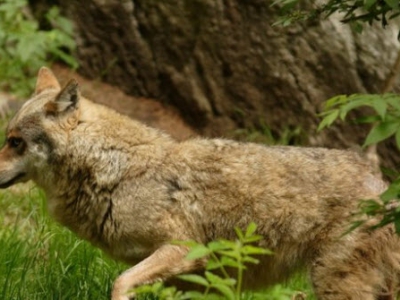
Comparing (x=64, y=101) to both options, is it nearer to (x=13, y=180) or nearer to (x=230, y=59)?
(x=13, y=180)

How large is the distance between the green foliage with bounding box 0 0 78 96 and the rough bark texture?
0.37 m

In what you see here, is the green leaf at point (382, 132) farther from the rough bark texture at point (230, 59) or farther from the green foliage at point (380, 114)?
the rough bark texture at point (230, 59)

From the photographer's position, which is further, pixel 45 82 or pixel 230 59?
pixel 230 59

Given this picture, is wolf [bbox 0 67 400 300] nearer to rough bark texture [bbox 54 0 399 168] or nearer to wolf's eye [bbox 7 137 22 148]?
wolf's eye [bbox 7 137 22 148]

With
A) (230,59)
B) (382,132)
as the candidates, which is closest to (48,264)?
(382,132)

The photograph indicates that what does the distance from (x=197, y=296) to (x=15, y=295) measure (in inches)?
98.1

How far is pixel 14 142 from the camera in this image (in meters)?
7.15

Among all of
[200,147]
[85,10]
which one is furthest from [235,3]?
[200,147]

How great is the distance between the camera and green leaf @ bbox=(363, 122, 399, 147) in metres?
4.49

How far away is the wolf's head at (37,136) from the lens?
7.11m

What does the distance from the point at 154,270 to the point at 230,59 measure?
5067 mm

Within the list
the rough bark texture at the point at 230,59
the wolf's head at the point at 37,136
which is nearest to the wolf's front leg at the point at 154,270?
the wolf's head at the point at 37,136

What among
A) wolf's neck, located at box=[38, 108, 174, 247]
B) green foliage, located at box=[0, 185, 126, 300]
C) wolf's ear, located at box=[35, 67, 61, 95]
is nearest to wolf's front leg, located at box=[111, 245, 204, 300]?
wolf's neck, located at box=[38, 108, 174, 247]

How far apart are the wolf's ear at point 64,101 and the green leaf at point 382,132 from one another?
3086 millimetres
